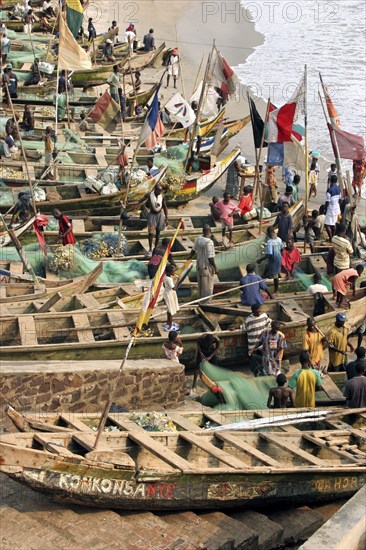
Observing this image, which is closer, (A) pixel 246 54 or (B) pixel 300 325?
(B) pixel 300 325

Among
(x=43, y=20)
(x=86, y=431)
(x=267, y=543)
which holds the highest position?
(x=43, y=20)

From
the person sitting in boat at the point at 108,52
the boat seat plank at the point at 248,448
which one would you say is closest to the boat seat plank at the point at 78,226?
the boat seat plank at the point at 248,448

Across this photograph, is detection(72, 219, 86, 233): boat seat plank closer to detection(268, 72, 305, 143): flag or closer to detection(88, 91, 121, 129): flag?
detection(88, 91, 121, 129): flag

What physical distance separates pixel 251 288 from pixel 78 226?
424cm

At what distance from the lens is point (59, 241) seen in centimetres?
1788

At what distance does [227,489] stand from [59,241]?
288 inches

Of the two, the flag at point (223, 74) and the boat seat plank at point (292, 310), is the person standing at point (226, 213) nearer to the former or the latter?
the boat seat plank at point (292, 310)

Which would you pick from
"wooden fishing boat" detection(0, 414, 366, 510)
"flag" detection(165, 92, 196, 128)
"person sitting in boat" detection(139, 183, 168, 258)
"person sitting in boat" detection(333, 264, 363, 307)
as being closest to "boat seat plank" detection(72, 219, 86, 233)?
"person sitting in boat" detection(139, 183, 168, 258)

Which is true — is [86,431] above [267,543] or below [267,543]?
above

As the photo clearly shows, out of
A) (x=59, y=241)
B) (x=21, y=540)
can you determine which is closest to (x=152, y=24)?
(x=59, y=241)

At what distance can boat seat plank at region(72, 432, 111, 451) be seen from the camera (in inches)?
441

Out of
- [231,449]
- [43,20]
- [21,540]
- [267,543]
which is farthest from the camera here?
[43,20]

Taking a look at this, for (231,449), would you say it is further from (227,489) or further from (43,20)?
(43,20)

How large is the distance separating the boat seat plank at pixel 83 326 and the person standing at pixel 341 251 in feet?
13.0
